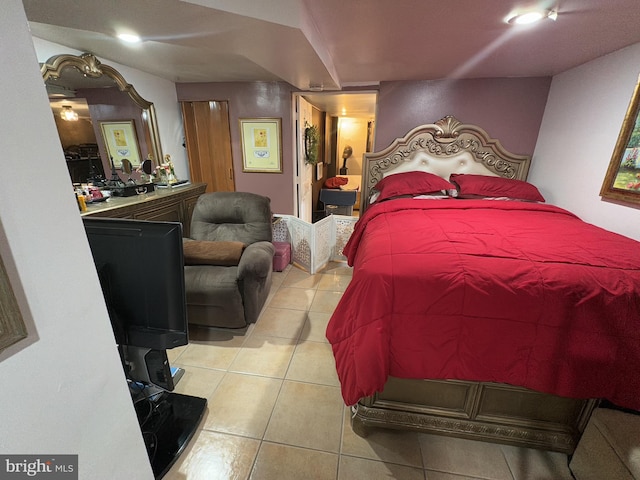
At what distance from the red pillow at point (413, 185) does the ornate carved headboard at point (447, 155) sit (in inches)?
13.6

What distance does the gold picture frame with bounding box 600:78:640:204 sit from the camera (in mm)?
1920

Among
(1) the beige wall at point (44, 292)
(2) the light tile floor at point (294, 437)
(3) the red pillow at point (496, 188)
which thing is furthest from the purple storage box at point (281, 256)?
(1) the beige wall at point (44, 292)

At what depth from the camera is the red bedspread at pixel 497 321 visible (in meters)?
1.15

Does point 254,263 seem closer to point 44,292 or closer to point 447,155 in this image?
point 44,292

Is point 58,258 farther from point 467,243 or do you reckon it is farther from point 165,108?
point 165,108

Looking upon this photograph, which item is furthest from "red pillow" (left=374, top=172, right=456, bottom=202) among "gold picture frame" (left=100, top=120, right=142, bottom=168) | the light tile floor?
"gold picture frame" (left=100, top=120, right=142, bottom=168)

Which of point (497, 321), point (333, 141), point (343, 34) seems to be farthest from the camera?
point (333, 141)

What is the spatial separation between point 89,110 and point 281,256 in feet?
7.02

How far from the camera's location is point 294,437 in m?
1.43

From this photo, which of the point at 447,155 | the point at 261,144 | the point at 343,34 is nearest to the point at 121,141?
the point at 261,144

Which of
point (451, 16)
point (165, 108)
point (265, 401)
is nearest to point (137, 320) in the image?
point (265, 401)

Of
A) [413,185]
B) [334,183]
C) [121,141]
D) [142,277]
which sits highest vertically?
[121,141]

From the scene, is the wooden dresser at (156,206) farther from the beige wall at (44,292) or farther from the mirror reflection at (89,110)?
the beige wall at (44,292)

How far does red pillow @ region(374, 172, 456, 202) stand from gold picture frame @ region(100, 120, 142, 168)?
260cm
